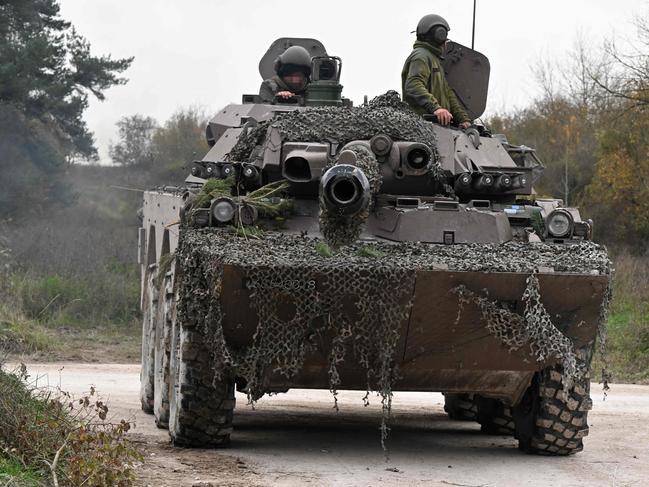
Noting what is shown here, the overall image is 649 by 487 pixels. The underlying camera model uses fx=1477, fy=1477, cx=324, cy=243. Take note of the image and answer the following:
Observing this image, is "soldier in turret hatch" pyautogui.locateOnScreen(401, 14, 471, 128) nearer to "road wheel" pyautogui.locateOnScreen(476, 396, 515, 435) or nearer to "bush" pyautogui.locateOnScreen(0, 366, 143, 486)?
"road wheel" pyautogui.locateOnScreen(476, 396, 515, 435)

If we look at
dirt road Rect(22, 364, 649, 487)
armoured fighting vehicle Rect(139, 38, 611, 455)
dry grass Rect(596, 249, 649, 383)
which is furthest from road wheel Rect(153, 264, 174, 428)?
dry grass Rect(596, 249, 649, 383)

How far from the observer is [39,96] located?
2825 centimetres

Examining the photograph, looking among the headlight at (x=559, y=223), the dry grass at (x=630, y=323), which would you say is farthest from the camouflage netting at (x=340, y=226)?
the dry grass at (x=630, y=323)

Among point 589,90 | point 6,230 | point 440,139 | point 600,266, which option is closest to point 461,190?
point 440,139

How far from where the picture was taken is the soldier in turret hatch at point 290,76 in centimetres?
1247

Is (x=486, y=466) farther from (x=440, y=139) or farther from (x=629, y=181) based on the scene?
(x=629, y=181)

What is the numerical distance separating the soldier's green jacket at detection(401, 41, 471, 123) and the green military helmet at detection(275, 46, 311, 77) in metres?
1.66

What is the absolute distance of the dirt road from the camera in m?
8.01

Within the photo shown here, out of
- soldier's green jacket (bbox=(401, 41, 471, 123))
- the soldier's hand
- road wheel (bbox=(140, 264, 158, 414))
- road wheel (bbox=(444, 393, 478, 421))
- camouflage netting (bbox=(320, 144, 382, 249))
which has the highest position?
soldier's green jacket (bbox=(401, 41, 471, 123))

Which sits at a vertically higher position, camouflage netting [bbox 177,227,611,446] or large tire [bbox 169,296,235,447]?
camouflage netting [bbox 177,227,611,446]

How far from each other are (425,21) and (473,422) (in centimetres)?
321

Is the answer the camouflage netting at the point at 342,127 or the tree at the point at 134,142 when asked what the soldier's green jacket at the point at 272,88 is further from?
the tree at the point at 134,142

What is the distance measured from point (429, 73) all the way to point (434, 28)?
1.15 ft

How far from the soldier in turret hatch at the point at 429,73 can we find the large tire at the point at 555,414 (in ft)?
7.70
